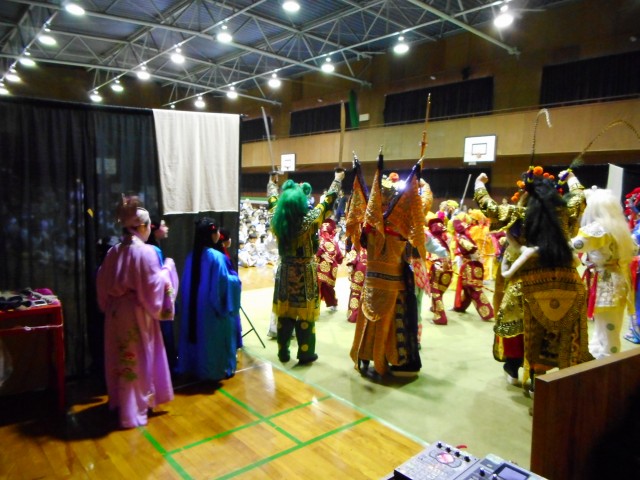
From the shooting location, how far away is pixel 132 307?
2746mm

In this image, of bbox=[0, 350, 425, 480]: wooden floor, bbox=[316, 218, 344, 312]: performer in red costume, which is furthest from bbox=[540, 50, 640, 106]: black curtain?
bbox=[0, 350, 425, 480]: wooden floor

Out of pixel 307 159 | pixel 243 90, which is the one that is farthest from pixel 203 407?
pixel 243 90

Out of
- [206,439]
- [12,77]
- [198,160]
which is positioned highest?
[12,77]

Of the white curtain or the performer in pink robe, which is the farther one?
the white curtain

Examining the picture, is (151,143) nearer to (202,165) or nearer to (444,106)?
(202,165)

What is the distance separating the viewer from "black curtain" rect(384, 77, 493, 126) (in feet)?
36.4

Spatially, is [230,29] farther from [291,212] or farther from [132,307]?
[132,307]

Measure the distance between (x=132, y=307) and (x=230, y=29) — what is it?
989cm

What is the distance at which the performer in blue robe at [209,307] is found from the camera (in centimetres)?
325

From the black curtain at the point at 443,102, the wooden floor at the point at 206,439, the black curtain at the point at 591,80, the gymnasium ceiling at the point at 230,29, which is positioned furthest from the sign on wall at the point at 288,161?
the wooden floor at the point at 206,439

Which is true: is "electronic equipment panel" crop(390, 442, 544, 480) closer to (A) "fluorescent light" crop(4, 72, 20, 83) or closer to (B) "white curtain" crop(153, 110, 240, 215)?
(B) "white curtain" crop(153, 110, 240, 215)

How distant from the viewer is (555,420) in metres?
1.41

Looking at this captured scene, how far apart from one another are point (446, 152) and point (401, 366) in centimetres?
882

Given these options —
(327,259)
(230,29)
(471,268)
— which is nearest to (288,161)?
(230,29)
